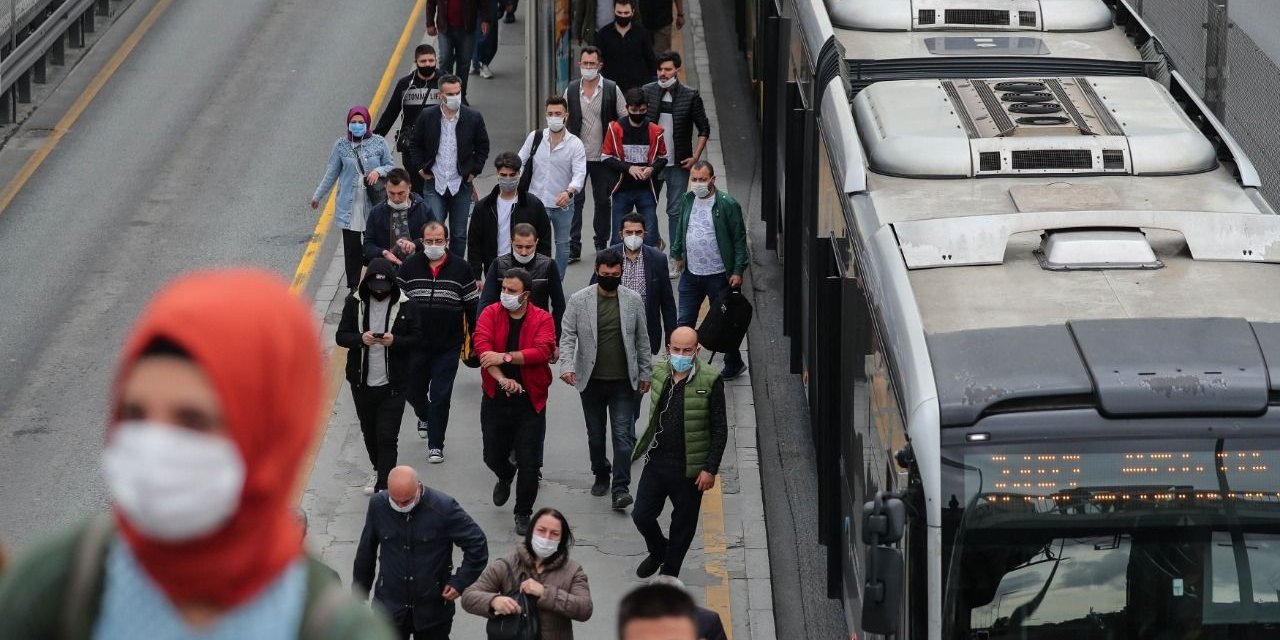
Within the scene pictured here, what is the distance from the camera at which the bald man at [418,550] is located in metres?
9.84

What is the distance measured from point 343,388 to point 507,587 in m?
6.60

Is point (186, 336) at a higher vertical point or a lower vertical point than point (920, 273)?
higher

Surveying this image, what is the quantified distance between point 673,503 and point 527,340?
1555mm

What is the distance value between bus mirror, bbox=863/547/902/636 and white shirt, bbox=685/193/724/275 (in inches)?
308

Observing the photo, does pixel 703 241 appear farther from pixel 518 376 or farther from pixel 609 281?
pixel 518 376

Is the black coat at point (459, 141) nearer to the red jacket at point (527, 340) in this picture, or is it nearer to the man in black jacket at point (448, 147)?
the man in black jacket at point (448, 147)

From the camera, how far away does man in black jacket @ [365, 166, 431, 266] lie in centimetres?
1477

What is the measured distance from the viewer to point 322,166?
69.8 feet

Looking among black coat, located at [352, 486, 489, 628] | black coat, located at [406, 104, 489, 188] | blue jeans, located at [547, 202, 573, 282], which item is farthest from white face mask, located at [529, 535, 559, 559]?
black coat, located at [406, 104, 489, 188]

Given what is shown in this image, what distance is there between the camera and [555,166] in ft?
54.4

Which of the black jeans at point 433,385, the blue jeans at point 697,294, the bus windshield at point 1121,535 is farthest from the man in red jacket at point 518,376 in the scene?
the bus windshield at point 1121,535

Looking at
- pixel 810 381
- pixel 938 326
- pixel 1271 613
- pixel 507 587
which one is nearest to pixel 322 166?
pixel 810 381

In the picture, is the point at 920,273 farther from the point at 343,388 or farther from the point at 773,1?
the point at 773,1

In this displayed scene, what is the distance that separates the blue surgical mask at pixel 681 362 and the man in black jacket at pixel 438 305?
7.35 feet
